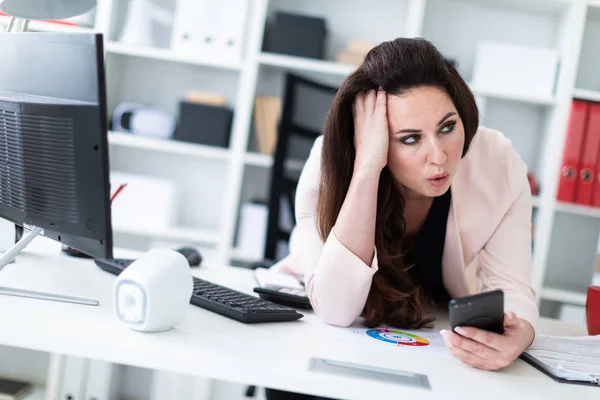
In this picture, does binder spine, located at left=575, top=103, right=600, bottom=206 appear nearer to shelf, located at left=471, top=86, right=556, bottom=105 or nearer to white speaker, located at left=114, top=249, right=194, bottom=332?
shelf, located at left=471, top=86, right=556, bottom=105

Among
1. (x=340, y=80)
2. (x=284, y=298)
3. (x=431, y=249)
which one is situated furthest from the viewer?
(x=340, y=80)

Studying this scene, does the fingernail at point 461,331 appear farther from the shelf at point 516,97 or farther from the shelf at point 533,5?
the shelf at point 533,5

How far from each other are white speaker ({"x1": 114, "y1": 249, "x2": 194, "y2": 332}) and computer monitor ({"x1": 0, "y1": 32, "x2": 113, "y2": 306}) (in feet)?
0.26

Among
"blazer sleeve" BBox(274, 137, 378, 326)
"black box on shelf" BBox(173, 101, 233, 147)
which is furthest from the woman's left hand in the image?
"black box on shelf" BBox(173, 101, 233, 147)

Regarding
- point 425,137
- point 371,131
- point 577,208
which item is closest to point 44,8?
point 371,131

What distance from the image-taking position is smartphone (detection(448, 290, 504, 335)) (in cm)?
86

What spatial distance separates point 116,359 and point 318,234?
0.61 m

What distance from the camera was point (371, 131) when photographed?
1.20m

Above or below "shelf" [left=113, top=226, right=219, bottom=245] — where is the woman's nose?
above

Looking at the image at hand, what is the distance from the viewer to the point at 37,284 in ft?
3.34

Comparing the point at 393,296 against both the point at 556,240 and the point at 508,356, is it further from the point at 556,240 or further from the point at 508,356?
the point at 556,240

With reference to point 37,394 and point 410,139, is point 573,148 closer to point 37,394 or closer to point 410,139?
point 410,139

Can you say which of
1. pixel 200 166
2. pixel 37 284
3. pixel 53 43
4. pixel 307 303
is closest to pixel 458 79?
pixel 307 303

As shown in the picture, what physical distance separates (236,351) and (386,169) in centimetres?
67
